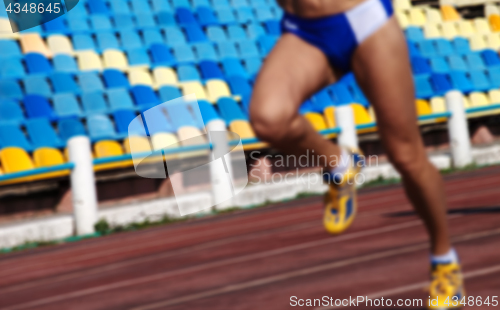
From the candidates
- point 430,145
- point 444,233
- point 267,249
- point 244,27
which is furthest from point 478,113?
point 444,233

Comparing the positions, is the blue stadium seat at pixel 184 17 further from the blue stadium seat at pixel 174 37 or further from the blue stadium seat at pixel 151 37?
→ the blue stadium seat at pixel 151 37

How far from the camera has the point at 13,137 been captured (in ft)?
30.3

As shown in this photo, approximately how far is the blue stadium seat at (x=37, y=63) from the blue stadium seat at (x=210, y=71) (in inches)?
97.9

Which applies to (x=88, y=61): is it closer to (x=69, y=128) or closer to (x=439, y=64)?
(x=69, y=128)

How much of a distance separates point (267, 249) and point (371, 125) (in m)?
6.43

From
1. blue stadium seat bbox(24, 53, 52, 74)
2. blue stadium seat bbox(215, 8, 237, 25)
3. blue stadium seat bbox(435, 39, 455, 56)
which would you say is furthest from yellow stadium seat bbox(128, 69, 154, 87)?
blue stadium seat bbox(435, 39, 455, 56)

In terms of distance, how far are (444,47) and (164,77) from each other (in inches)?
262

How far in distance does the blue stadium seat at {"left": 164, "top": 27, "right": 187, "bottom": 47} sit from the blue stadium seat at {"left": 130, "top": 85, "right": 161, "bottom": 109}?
5.79 ft

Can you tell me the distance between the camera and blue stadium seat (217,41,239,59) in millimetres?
12742

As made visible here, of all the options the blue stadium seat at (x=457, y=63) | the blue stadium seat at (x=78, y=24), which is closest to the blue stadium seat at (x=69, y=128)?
the blue stadium seat at (x=78, y=24)

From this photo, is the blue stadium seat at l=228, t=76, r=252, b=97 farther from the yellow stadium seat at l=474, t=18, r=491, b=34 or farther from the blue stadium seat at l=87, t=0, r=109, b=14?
the yellow stadium seat at l=474, t=18, r=491, b=34

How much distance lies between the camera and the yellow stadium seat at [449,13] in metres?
16.8

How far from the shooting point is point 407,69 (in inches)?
95.1

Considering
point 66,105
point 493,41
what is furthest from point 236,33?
point 493,41
